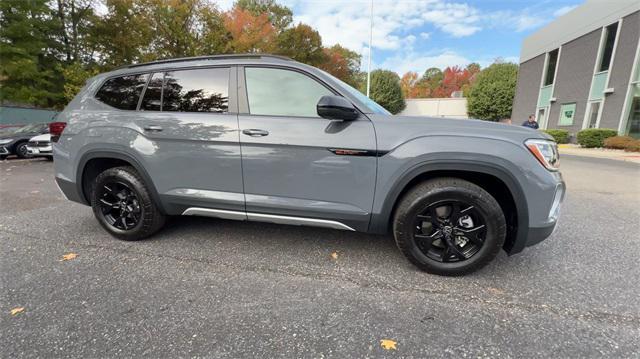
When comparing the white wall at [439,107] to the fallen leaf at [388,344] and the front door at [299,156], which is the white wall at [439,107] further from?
the fallen leaf at [388,344]

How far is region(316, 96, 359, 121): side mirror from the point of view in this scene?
7.25 ft

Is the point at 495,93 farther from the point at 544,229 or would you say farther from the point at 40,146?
the point at 40,146

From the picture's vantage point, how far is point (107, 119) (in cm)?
293

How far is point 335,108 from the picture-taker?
7.32ft

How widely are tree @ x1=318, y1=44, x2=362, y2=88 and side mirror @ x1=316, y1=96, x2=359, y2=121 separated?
32.7 meters

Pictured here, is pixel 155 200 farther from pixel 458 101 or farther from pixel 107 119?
pixel 458 101

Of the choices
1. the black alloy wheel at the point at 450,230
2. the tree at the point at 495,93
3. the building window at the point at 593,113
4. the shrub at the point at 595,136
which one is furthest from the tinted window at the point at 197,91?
the tree at the point at 495,93

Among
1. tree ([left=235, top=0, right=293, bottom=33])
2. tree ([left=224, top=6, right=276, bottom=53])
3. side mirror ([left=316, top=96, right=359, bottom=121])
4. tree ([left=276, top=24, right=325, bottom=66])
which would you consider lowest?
side mirror ([left=316, top=96, right=359, bottom=121])

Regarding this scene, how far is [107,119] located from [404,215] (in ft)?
9.82

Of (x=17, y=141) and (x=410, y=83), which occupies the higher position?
(x=410, y=83)

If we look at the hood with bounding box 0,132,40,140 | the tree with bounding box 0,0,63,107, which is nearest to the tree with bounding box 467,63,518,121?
the hood with bounding box 0,132,40,140

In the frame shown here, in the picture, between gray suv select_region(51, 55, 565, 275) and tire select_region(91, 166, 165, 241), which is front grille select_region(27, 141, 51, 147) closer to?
gray suv select_region(51, 55, 565, 275)

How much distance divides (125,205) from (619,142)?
19215mm

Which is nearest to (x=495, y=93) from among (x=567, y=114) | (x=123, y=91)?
(x=567, y=114)
